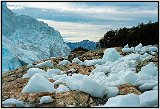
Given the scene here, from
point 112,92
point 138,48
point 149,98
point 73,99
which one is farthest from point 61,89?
point 138,48

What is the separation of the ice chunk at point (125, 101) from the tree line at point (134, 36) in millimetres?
4010

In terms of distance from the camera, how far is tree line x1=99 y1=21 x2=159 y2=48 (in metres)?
9.99

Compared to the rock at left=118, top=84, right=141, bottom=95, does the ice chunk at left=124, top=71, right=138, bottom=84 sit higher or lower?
higher

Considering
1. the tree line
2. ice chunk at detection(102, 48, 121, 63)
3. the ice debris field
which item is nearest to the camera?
the ice debris field

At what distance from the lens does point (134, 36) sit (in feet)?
35.8

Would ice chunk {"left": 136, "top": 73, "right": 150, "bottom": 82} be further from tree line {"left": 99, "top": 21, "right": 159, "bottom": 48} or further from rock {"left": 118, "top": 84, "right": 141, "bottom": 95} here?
tree line {"left": 99, "top": 21, "right": 159, "bottom": 48}

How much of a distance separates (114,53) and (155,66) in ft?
5.73

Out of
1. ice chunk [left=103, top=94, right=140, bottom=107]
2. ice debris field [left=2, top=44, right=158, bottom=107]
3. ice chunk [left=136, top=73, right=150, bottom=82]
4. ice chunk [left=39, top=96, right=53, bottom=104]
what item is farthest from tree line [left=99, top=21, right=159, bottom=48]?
ice chunk [left=39, top=96, right=53, bottom=104]

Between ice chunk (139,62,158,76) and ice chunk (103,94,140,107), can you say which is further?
ice chunk (139,62,158,76)

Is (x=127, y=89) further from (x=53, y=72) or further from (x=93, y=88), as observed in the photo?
(x=53, y=72)

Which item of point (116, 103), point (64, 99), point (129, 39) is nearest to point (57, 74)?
point (64, 99)

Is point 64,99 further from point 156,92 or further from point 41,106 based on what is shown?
point 156,92

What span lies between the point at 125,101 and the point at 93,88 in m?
0.79

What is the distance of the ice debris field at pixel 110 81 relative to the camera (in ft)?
18.7
